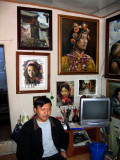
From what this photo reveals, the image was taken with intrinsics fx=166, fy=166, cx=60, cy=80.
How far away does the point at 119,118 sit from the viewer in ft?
10.0

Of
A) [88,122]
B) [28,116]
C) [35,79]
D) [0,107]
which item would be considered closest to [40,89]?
[35,79]

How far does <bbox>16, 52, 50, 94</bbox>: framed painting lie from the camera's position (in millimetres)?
2898

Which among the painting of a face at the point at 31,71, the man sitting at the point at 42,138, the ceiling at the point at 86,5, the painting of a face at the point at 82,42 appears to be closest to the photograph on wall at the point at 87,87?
the painting of a face at the point at 82,42

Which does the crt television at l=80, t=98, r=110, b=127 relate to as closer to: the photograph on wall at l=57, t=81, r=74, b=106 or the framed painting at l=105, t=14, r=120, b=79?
the photograph on wall at l=57, t=81, r=74, b=106

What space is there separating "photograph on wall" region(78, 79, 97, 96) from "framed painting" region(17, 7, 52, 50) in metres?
0.97

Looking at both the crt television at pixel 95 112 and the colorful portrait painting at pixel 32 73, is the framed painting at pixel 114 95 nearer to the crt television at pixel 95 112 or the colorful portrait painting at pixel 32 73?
the crt television at pixel 95 112

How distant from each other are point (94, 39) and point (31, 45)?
4.36ft

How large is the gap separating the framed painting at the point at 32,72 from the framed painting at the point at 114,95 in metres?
1.26

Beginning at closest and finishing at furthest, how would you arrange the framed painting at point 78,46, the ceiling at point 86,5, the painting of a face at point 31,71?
the ceiling at point 86,5, the painting of a face at point 31,71, the framed painting at point 78,46

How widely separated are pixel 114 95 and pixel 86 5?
5.64 feet

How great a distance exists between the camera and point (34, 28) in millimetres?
2939

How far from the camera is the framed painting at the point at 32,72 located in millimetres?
2898

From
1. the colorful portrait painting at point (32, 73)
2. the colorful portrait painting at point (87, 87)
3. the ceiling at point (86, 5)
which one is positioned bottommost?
the colorful portrait painting at point (87, 87)

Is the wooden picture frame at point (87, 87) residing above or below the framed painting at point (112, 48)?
below
